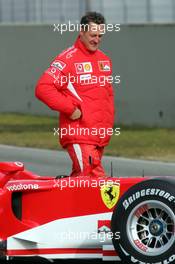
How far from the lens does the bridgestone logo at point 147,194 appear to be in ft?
19.7

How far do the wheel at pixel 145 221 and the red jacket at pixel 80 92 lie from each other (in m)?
1.09

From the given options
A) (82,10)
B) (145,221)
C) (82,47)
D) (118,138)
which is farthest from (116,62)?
(145,221)

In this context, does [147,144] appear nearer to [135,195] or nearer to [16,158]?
[16,158]

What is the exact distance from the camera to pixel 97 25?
6.99 m

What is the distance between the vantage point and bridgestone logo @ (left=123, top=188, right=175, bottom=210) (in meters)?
5.99

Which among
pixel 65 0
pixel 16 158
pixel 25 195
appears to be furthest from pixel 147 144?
pixel 25 195

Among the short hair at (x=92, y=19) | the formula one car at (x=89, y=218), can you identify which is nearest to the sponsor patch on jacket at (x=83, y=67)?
the short hair at (x=92, y=19)

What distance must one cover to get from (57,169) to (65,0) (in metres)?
12.6

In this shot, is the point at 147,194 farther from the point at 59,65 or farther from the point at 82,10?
the point at 82,10

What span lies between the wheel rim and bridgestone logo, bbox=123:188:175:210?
49mm

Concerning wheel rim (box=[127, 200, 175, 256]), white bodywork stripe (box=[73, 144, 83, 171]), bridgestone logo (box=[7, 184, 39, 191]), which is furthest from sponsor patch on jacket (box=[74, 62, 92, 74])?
wheel rim (box=[127, 200, 175, 256])

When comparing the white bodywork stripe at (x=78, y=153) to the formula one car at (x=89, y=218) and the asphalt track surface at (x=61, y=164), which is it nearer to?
the formula one car at (x=89, y=218)

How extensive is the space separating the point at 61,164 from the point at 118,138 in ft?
15.3

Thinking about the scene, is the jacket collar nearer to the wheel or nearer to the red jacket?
the red jacket
